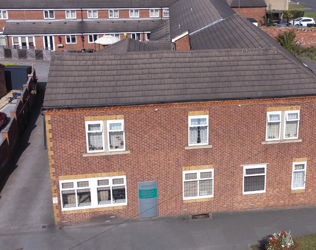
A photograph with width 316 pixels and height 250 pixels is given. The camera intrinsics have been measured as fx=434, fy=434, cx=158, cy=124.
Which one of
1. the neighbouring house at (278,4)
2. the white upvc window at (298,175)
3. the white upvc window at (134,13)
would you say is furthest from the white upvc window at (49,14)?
the white upvc window at (298,175)

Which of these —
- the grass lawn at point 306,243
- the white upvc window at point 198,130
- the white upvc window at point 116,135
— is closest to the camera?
the grass lawn at point 306,243

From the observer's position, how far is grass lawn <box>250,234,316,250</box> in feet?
60.1

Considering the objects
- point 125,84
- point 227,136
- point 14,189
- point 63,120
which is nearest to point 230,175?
point 227,136

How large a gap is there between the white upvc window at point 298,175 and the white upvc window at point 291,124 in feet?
4.78

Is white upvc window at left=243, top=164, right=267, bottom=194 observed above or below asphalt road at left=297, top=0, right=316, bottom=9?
below

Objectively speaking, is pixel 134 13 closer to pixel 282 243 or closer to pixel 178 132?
pixel 178 132

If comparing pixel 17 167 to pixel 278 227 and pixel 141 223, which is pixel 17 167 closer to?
pixel 141 223

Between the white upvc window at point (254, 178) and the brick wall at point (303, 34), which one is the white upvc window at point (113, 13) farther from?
the white upvc window at point (254, 178)

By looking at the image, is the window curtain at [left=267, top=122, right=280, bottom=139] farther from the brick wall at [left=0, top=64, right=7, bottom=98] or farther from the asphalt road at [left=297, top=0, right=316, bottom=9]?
the asphalt road at [left=297, top=0, right=316, bottom=9]

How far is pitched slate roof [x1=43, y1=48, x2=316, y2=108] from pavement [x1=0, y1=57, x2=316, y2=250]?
5757 mm

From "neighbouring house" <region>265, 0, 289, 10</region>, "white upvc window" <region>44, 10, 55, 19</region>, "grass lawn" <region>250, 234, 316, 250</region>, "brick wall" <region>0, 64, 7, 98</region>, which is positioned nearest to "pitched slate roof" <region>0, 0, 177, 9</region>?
"white upvc window" <region>44, 10, 55, 19</region>

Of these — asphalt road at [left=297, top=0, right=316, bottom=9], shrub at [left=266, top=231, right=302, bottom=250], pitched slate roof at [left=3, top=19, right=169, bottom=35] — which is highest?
asphalt road at [left=297, top=0, right=316, bottom=9]

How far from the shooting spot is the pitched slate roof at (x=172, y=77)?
1952 cm

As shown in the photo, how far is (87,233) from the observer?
774 inches
